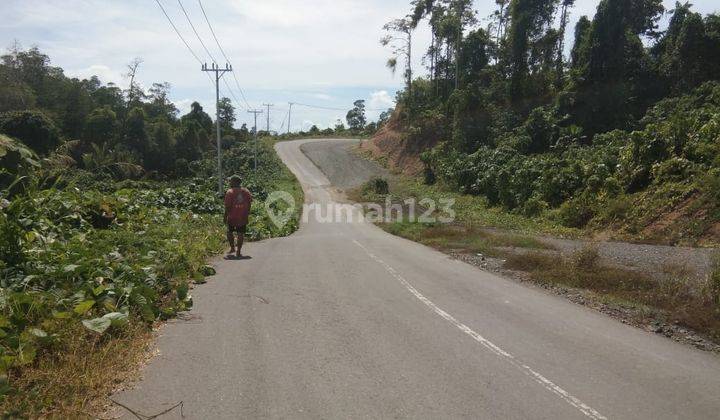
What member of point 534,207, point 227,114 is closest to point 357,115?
point 227,114

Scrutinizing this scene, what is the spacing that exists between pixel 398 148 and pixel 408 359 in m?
55.9

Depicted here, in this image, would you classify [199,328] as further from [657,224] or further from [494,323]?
[657,224]

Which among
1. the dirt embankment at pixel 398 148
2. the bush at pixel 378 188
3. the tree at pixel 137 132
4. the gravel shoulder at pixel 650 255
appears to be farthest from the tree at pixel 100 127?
the gravel shoulder at pixel 650 255

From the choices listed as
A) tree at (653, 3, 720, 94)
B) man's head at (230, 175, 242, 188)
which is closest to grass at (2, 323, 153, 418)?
man's head at (230, 175, 242, 188)

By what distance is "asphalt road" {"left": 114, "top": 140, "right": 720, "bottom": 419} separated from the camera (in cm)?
461

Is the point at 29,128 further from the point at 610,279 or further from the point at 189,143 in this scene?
the point at 610,279

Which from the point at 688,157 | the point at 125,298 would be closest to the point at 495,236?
the point at 688,157

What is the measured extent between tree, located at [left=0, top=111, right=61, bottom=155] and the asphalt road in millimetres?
40494

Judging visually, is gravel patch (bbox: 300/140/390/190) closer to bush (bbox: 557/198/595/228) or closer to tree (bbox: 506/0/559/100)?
tree (bbox: 506/0/559/100)

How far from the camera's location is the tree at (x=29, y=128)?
41.0 m

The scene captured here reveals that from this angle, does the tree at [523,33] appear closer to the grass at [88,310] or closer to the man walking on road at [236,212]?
the man walking on road at [236,212]

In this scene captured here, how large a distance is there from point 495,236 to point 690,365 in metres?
12.5

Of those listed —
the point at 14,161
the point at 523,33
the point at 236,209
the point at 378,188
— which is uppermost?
the point at 523,33

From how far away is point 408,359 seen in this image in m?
5.74
